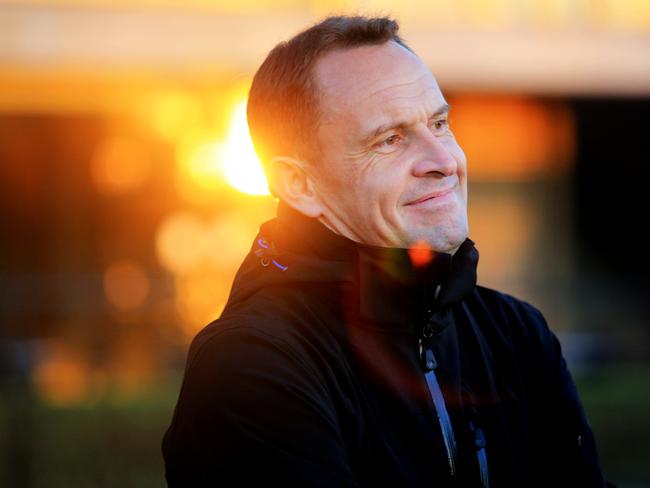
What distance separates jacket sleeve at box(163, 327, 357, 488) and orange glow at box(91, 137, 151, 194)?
9.23m

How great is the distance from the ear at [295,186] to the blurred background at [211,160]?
7.36 m

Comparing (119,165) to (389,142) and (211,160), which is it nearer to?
(211,160)

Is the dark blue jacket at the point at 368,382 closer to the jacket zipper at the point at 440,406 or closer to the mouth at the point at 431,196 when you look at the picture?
the jacket zipper at the point at 440,406

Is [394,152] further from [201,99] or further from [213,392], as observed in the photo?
[201,99]

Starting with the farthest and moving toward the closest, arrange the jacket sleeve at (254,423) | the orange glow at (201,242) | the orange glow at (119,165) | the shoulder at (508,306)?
the orange glow at (119,165)
the orange glow at (201,242)
the shoulder at (508,306)
the jacket sleeve at (254,423)

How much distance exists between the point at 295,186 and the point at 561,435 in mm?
817

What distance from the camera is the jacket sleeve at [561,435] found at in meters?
2.08

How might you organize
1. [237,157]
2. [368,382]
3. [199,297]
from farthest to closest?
[199,297] → [237,157] → [368,382]

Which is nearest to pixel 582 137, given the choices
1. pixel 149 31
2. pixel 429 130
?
pixel 149 31

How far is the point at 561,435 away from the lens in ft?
6.88

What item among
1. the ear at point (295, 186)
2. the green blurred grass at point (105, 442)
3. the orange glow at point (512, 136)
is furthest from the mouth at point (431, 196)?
the orange glow at point (512, 136)

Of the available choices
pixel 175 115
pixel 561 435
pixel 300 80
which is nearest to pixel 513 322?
pixel 561 435

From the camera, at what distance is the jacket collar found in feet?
6.19

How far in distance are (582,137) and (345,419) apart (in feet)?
34.4
